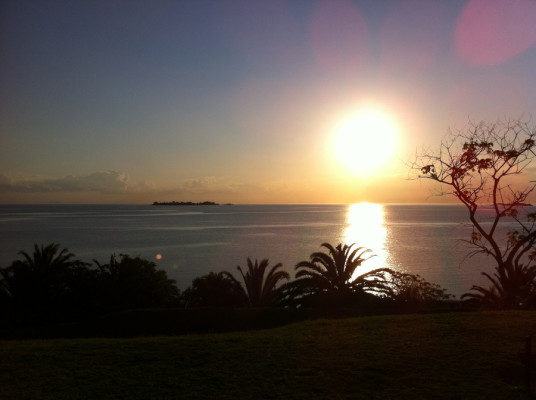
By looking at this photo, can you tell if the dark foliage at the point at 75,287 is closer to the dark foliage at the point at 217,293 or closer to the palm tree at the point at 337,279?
the dark foliage at the point at 217,293

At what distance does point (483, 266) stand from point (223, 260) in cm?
4198

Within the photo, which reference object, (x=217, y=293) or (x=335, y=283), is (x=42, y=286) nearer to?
(x=217, y=293)

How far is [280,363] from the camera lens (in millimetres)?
9133

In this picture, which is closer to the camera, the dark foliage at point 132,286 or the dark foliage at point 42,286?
the dark foliage at point 42,286

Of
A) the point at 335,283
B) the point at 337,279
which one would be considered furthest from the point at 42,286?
the point at 337,279

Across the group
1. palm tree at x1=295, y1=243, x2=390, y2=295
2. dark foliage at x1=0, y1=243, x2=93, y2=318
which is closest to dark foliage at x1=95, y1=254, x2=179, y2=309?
dark foliage at x1=0, y1=243, x2=93, y2=318

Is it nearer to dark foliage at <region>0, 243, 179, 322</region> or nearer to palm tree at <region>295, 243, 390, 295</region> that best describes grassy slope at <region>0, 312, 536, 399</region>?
palm tree at <region>295, 243, 390, 295</region>

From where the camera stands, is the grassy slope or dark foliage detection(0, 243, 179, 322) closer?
the grassy slope

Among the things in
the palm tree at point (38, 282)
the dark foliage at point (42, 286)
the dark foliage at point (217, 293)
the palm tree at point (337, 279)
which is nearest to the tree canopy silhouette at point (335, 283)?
the palm tree at point (337, 279)

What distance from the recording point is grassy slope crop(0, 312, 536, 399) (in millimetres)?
7727

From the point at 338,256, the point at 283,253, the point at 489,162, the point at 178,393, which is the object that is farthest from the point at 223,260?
the point at 178,393

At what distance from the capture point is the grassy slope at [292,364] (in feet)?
25.3

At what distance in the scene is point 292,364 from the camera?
9.04 metres

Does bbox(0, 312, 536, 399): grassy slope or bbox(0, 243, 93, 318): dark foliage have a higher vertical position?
bbox(0, 243, 93, 318): dark foliage
